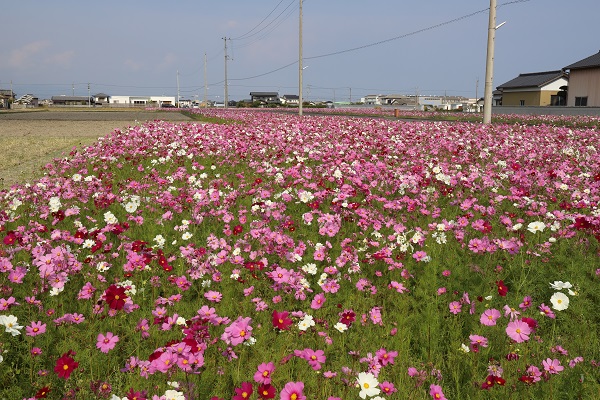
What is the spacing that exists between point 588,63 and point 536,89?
12.4 metres

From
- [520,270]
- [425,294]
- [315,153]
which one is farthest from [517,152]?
[425,294]

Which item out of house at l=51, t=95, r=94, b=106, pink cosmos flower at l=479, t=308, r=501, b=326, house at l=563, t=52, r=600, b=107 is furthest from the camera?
house at l=51, t=95, r=94, b=106

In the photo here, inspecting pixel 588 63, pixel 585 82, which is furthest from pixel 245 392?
pixel 585 82

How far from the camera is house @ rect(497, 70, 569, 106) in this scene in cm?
5266

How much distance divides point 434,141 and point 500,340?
29.6ft

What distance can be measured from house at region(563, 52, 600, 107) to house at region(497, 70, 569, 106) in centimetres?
531

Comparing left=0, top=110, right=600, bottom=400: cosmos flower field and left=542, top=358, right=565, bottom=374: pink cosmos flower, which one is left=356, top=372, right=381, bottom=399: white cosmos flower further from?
left=542, top=358, right=565, bottom=374: pink cosmos flower

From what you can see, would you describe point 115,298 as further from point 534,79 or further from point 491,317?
point 534,79

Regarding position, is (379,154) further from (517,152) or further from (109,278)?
(109,278)

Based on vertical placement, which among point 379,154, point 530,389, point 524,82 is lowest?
point 530,389

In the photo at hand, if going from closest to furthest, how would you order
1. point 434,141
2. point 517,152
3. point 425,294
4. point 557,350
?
point 557,350 → point 425,294 → point 517,152 → point 434,141

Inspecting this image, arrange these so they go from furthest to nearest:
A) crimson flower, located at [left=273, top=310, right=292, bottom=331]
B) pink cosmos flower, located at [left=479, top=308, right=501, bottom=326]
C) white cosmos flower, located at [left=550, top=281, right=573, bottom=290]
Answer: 1. white cosmos flower, located at [left=550, top=281, right=573, bottom=290]
2. pink cosmos flower, located at [left=479, top=308, right=501, bottom=326]
3. crimson flower, located at [left=273, top=310, right=292, bottom=331]

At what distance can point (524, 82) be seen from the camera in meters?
57.2

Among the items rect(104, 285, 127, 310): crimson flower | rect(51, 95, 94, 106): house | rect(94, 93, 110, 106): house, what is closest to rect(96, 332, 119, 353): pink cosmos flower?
rect(104, 285, 127, 310): crimson flower
